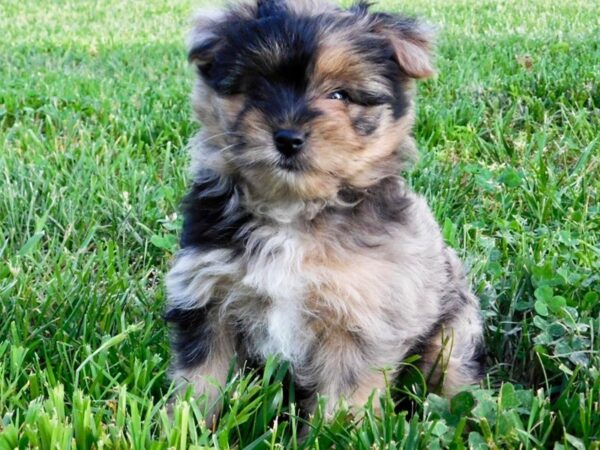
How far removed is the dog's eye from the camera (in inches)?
123

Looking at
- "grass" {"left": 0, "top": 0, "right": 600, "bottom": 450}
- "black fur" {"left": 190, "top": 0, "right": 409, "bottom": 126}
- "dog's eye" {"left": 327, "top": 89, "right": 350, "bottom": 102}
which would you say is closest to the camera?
"grass" {"left": 0, "top": 0, "right": 600, "bottom": 450}

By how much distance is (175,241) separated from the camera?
4.52 meters

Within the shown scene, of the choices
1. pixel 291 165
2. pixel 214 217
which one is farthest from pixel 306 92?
pixel 214 217

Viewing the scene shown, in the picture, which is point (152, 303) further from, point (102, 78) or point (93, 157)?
point (102, 78)

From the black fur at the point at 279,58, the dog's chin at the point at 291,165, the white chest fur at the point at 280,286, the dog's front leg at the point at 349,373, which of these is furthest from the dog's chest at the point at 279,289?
the black fur at the point at 279,58

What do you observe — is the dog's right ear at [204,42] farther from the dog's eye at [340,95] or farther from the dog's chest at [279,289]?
the dog's chest at [279,289]

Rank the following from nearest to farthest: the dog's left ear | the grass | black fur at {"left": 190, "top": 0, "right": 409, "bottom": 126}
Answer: the grass → black fur at {"left": 190, "top": 0, "right": 409, "bottom": 126} → the dog's left ear

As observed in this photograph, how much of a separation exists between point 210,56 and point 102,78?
207 inches

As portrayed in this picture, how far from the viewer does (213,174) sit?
334cm

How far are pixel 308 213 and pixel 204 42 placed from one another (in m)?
0.81

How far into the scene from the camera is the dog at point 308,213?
3027 mm

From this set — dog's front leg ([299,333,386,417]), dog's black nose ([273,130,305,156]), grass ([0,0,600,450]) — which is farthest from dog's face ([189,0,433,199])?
grass ([0,0,600,450])

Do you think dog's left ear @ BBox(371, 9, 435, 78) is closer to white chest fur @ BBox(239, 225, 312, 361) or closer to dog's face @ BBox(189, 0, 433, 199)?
dog's face @ BBox(189, 0, 433, 199)

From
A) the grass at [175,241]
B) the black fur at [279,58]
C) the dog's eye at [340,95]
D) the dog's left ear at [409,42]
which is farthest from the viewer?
the dog's left ear at [409,42]
